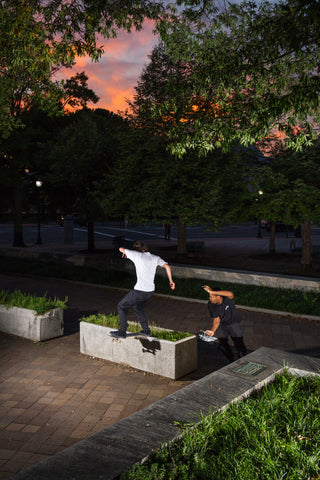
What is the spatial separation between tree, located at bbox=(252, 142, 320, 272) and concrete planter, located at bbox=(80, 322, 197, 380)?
9674 millimetres

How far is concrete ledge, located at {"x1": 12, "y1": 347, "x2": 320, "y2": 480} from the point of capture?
137 inches

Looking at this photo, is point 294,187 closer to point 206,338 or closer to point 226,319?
point 226,319

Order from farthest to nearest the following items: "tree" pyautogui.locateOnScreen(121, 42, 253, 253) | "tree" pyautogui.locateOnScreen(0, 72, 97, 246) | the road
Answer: the road
"tree" pyautogui.locateOnScreen(0, 72, 97, 246)
"tree" pyautogui.locateOnScreen(121, 42, 253, 253)

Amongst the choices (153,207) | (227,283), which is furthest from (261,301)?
(153,207)

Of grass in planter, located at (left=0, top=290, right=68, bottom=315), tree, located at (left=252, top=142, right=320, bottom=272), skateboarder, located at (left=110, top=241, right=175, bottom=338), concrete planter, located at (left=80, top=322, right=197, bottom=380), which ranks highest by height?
tree, located at (left=252, top=142, right=320, bottom=272)

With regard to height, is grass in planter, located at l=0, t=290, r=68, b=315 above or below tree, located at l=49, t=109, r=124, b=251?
below

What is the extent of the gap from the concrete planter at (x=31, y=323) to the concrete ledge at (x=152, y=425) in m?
4.37

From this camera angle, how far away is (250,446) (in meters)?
3.94

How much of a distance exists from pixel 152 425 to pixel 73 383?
2.69 meters

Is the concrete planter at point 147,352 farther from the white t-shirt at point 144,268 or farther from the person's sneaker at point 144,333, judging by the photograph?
the white t-shirt at point 144,268

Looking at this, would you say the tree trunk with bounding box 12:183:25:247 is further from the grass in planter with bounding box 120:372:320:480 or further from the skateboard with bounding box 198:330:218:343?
the grass in planter with bounding box 120:372:320:480

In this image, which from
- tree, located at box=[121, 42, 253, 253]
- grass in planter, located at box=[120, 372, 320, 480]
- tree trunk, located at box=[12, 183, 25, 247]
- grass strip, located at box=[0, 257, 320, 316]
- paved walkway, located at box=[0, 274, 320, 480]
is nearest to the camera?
grass in planter, located at box=[120, 372, 320, 480]

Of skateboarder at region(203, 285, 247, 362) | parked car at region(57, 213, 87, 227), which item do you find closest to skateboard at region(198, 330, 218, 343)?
skateboarder at region(203, 285, 247, 362)

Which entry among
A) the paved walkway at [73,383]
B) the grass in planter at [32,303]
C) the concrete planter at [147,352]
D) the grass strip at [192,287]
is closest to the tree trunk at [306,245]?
the grass strip at [192,287]
